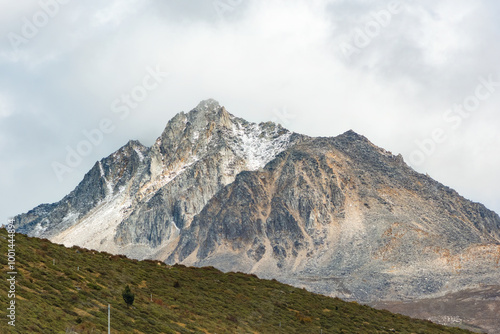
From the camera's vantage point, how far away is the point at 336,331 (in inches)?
3472

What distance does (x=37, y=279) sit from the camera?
61438mm

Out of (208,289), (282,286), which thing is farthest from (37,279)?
(282,286)

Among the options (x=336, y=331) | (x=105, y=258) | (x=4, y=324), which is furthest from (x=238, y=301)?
(x=4, y=324)

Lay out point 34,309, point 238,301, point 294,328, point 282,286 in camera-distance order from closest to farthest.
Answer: point 34,309 < point 294,328 < point 238,301 < point 282,286

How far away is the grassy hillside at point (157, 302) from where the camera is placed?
5450 cm

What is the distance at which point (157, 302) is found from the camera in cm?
7456

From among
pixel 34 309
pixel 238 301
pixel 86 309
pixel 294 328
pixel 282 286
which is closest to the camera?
pixel 34 309

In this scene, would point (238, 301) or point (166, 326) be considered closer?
point (166, 326)

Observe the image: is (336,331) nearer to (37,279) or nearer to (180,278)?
(180,278)

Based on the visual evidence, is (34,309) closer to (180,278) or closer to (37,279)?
(37,279)

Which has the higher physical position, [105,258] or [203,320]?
[105,258]

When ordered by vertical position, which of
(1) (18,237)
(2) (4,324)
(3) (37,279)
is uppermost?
(1) (18,237)

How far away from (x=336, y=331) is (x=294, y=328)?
24.8 feet

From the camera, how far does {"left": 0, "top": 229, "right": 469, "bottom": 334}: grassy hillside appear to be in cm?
5450
